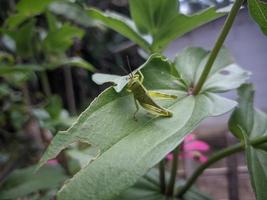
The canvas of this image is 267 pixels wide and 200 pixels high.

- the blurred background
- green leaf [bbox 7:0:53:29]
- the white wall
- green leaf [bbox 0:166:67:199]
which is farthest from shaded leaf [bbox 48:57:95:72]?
green leaf [bbox 0:166:67:199]

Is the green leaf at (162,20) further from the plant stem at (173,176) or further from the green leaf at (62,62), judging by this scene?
the green leaf at (62,62)

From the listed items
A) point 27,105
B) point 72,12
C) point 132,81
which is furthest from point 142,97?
point 72,12

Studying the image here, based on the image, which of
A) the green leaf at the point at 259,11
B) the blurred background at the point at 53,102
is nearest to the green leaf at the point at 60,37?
the blurred background at the point at 53,102

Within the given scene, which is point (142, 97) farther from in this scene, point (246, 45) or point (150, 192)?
point (246, 45)

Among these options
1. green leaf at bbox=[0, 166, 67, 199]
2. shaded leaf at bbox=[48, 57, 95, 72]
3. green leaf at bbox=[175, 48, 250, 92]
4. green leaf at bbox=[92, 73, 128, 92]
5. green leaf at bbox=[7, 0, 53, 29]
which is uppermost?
green leaf at bbox=[7, 0, 53, 29]

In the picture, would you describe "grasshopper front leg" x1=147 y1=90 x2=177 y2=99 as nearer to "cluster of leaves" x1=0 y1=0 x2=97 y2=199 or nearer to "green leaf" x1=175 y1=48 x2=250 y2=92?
"green leaf" x1=175 y1=48 x2=250 y2=92

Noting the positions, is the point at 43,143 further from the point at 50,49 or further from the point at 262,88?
the point at 262,88
